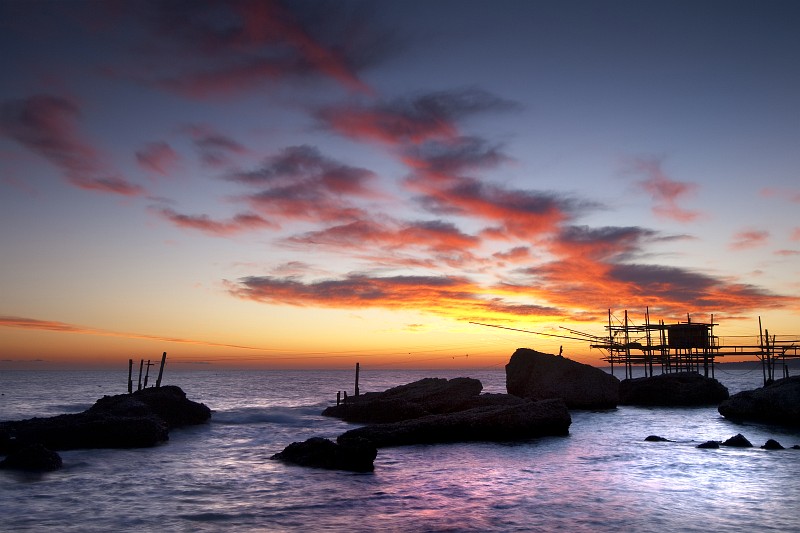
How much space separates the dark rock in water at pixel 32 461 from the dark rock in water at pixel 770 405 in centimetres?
3968

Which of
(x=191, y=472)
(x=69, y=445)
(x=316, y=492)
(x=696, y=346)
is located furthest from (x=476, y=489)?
(x=696, y=346)

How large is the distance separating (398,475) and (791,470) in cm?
1474

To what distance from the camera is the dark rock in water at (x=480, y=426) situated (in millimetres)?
28922

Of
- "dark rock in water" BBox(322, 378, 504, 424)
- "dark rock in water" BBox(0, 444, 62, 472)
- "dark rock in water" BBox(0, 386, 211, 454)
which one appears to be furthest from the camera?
"dark rock in water" BBox(322, 378, 504, 424)

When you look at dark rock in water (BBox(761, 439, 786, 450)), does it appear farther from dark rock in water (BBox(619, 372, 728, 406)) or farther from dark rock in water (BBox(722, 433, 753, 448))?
dark rock in water (BBox(619, 372, 728, 406))

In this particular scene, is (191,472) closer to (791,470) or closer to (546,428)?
(546,428)

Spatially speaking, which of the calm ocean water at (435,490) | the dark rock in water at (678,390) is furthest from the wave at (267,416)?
the dark rock in water at (678,390)

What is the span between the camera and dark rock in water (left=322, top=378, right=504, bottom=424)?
3881 cm

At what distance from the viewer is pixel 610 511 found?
15938 millimetres

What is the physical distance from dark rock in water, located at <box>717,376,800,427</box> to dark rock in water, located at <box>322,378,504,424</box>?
1668 centimetres

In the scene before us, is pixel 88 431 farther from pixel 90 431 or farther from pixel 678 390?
pixel 678 390

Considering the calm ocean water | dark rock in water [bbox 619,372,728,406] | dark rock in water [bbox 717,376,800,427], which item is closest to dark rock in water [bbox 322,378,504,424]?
the calm ocean water

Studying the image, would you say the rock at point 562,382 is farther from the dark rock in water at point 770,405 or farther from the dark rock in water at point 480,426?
the dark rock in water at point 480,426

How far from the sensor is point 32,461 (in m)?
22.5
